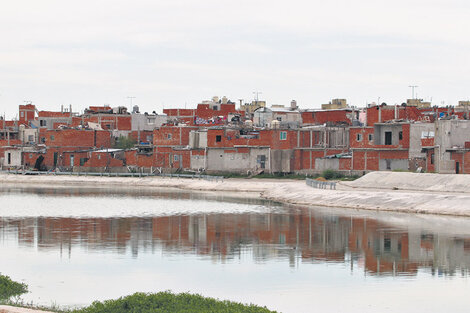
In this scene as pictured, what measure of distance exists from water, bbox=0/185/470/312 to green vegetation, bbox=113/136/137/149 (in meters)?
56.4

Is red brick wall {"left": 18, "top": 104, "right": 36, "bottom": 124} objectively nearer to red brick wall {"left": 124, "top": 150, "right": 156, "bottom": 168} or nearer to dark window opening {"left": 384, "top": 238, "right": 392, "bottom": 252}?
red brick wall {"left": 124, "top": 150, "right": 156, "bottom": 168}

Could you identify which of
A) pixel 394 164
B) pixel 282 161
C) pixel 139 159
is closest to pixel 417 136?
pixel 394 164

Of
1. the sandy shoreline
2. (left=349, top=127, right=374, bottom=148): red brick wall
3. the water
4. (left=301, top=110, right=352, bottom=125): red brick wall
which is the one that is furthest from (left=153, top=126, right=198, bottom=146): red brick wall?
the water

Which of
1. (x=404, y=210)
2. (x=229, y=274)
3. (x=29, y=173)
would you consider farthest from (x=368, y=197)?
(x=29, y=173)

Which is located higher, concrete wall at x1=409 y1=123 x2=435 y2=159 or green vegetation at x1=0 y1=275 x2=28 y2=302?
concrete wall at x1=409 y1=123 x2=435 y2=159

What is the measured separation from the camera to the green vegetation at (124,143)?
376ft

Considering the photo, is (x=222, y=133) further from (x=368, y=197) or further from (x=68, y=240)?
(x=68, y=240)

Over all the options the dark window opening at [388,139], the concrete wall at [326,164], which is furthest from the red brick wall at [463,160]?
the concrete wall at [326,164]

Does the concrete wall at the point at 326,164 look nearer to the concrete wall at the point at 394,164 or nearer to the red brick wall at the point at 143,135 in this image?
the concrete wall at the point at 394,164

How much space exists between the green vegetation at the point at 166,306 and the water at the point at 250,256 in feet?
11.6

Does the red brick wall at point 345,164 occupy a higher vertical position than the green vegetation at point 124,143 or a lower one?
lower

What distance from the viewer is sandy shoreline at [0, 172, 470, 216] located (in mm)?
55062

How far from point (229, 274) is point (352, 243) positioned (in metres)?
11.1

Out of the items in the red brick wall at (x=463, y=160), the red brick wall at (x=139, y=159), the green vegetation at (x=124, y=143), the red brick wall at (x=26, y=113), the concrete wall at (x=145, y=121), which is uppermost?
the red brick wall at (x=26, y=113)
